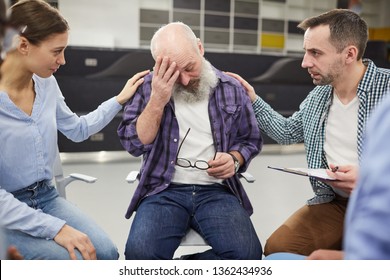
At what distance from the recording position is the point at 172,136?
178cm

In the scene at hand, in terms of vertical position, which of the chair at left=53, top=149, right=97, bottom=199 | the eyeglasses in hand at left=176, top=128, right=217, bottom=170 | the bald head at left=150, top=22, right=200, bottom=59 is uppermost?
the bald head at left=150, top=22, right=200, bottom=59

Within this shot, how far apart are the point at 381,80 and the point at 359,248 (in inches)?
61.6

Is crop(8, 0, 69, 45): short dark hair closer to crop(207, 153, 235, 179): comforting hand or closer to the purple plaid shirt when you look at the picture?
the purple plaid shirt

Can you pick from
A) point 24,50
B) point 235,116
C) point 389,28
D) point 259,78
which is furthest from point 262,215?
point 389,28

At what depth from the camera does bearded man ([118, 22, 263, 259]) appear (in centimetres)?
161

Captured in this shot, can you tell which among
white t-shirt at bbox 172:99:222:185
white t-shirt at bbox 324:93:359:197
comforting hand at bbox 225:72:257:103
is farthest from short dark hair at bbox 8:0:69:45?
white t-shirt at bbox 324:93:359:197

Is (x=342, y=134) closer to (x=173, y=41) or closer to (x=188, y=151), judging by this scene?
(x=188, y=151)

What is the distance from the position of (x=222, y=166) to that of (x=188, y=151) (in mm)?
184

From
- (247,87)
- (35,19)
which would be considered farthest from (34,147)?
(247,87)

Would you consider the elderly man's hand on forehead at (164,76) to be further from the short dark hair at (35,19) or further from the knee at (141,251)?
the knee at (141,251)

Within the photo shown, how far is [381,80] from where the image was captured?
72.2 inches

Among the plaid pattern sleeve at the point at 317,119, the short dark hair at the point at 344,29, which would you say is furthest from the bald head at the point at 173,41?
the short dark hair at the point at 344,29

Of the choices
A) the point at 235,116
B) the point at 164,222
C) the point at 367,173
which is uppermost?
the point at 367,173
